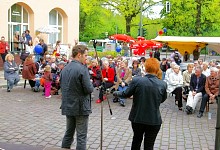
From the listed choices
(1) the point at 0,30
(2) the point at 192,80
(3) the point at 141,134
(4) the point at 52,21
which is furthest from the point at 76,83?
(4) the point at 52,21

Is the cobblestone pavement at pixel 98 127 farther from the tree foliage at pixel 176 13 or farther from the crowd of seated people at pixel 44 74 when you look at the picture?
the tree foliage at pixel 176 13

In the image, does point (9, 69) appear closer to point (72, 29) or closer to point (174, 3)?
point (72, 29)

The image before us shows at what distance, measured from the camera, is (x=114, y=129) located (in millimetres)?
7703

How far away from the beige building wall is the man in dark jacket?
724 inches

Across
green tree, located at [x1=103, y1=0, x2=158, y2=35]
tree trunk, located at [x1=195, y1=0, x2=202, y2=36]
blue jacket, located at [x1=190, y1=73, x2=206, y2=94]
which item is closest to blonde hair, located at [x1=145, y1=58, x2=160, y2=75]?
blue jacket, located at [x1=190, y1=73, x2=206, y2=94]

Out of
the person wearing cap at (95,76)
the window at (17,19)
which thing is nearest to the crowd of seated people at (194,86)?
the person wearing cap at (95,76)

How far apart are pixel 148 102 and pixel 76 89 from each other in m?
1.01

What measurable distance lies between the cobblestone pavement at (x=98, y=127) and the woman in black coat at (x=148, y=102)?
4.73ft

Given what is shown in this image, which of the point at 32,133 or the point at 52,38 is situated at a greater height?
the point at 52,38

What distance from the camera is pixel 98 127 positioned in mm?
7836

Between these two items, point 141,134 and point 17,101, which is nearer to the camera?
point 141,134

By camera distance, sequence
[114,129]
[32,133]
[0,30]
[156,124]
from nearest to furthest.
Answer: [156,124] < [32,133] < [114,129] < [0,30]

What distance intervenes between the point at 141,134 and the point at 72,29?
81.6 ft

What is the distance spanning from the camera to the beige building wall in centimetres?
2266
